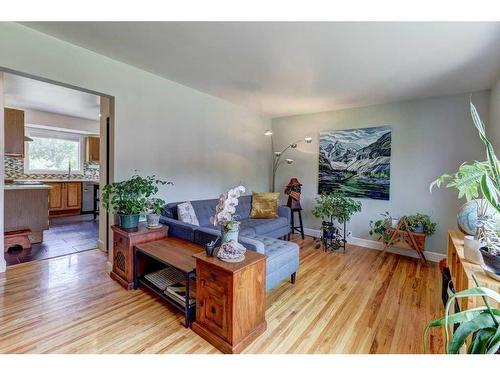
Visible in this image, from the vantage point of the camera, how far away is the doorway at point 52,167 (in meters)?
3.38

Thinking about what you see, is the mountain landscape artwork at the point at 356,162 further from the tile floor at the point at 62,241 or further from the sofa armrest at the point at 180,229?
the tile floor at the point at 62,241

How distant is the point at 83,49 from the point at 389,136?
13.6 feet

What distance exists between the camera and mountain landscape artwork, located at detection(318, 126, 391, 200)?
12.5ft

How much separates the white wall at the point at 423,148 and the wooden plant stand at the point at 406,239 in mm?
350

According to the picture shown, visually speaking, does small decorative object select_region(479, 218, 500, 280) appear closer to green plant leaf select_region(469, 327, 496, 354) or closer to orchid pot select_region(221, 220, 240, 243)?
green plant leaf select_region(469, 327, 496, 354)

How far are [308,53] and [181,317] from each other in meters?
2.66

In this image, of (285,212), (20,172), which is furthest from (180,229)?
(20,172)

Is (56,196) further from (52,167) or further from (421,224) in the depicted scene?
(421,224)

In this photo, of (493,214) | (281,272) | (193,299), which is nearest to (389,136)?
(493,214)

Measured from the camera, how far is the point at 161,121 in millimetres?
3066

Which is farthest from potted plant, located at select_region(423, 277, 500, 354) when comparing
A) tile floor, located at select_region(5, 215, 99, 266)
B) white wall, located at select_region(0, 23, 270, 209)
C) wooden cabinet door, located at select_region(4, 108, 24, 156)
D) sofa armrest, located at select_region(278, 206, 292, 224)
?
wooden cabinet door, located at select_region(4, 108, 24, 156)

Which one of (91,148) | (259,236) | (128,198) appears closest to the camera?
(128,198)

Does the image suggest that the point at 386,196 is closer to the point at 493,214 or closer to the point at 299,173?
the point at 299,173

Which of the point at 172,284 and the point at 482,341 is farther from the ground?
the point at 482,341
